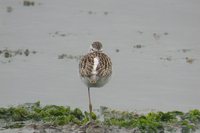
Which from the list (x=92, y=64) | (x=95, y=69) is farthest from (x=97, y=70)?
(x=92, y=64)

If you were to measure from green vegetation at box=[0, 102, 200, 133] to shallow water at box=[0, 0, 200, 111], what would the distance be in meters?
1.88

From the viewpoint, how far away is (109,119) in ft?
39.5

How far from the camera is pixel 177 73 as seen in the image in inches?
691

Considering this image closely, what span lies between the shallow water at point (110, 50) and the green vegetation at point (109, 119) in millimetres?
1884

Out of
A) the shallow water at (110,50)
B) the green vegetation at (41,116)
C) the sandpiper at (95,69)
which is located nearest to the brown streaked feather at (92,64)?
the sandpiper at (95,69)

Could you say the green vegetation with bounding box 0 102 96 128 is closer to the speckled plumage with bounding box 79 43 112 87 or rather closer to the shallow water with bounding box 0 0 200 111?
the speckled plumage with bounding box 79 43 112 87

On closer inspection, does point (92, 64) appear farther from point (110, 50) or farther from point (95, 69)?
point (110, 50)

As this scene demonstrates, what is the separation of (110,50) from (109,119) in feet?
24.7

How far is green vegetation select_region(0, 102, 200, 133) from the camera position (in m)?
11.4

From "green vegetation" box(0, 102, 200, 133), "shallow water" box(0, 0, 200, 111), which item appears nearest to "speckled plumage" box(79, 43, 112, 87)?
"green vegetation" box(0, 102, 200, 133)

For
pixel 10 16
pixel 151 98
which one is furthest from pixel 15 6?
pixel 151 98

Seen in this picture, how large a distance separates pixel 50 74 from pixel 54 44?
11.0ft

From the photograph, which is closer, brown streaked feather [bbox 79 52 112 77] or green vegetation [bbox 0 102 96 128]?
brown streaked feather [bbox 79 52 112 77]

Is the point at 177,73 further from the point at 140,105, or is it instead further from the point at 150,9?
the point at 150,9
